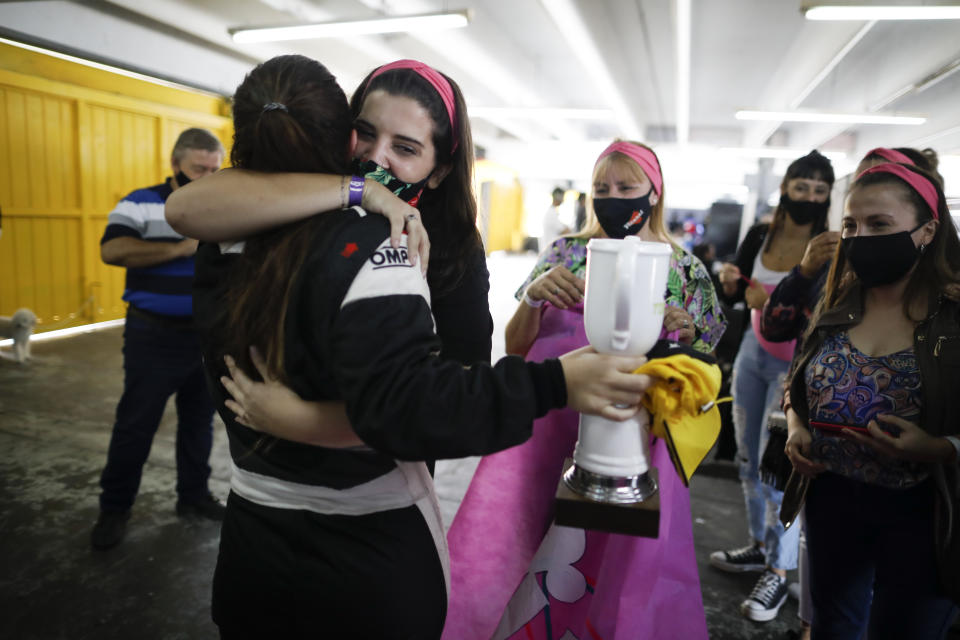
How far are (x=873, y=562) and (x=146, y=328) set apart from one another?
256cm

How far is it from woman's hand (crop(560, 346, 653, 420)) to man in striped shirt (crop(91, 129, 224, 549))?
2.11 meters

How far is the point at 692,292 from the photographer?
1.65 metres

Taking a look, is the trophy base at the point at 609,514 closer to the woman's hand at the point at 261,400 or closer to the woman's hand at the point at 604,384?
the woman's hand at the point at 604,384

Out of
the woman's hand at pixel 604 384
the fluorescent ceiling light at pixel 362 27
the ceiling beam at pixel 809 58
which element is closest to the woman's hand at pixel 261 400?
the woman's hand at pixel 604 384

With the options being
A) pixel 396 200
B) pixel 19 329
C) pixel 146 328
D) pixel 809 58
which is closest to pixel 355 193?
pixel 396 200

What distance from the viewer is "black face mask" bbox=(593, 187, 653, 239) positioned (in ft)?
5.49

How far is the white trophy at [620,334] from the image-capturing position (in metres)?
0.77

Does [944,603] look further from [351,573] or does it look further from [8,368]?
[8,368]

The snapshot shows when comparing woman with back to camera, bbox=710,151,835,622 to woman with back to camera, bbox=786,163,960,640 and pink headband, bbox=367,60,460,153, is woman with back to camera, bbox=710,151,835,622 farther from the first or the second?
pink headband, bbox=367,60,460,153

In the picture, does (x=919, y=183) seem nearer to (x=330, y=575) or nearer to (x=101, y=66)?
(x=330, y=575)

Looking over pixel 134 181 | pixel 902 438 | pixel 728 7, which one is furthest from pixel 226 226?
pixel 728 7

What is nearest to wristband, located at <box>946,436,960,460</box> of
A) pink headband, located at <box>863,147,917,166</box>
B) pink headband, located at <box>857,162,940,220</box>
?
pink headband, located at <box>857,162,940,220</box>

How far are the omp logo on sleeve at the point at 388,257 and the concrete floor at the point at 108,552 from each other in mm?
1915

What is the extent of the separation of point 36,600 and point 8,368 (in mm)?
3468
